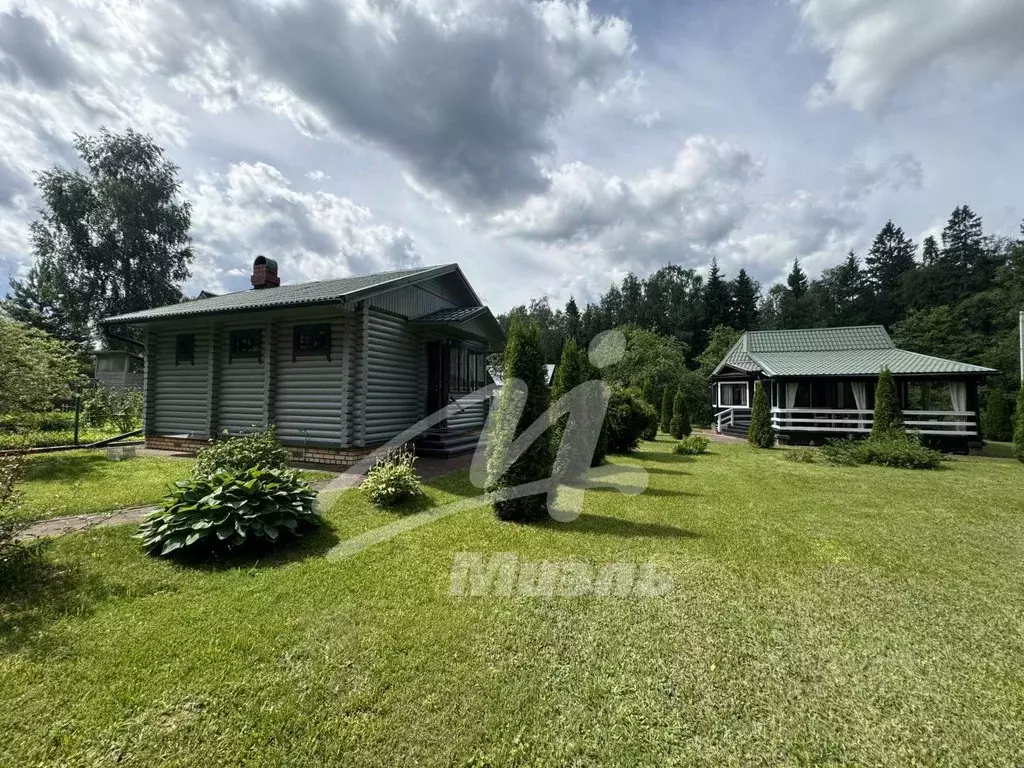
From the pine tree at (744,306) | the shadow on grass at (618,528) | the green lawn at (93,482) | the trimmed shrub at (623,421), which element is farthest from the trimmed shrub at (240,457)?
the pine tree at (744,306)

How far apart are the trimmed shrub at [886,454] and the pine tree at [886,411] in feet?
1.99

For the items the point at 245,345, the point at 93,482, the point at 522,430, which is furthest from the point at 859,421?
the point at 93,482

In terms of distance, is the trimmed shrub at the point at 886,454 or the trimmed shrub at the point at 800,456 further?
the trimmed shrub at the point at 800,456

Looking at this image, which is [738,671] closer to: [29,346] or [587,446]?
[587,446]

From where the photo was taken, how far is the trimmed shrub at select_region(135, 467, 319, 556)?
4688 millimetres

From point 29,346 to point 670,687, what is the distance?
15692 millimetres

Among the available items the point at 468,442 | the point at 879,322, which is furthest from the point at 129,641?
the point at 879,322

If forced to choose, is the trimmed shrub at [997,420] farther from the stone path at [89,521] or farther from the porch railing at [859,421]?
the stone path at [89,521]

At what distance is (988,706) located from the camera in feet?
8.46

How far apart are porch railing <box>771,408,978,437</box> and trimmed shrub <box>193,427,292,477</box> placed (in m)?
17.2

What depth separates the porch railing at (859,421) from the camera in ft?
48.6

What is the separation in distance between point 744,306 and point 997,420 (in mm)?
28612

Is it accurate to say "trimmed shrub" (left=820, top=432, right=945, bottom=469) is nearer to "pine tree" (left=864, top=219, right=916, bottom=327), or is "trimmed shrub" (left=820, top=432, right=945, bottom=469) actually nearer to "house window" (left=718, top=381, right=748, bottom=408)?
"house window" (left=718, top=381, right=748, bottom=408)

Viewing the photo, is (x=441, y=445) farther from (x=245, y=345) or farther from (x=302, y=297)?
(x=245, y=345)
